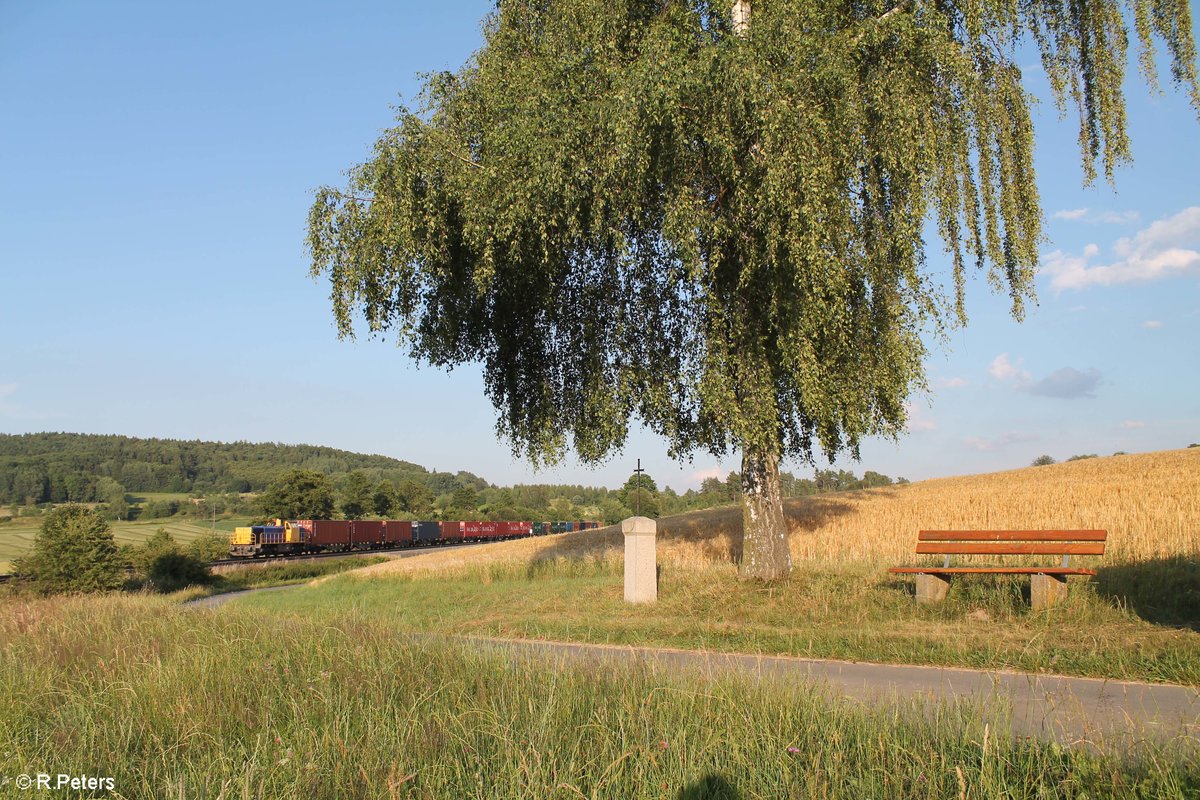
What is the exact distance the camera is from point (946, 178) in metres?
12.2

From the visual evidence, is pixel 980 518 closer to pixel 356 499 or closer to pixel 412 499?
pixel 356 499

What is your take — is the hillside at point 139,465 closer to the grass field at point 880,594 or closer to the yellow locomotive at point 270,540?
the yellow locomotive at point 270,540

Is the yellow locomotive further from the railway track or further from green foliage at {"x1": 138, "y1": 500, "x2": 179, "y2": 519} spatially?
green foliage at {"x1": 138, "y1": 500, "x2": 179, "y2": 519}

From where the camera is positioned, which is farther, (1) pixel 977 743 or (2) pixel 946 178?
(2) pixel 946 178

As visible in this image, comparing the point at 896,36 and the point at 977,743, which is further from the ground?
the point at 896,36

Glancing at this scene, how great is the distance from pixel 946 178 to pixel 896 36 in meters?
2.11

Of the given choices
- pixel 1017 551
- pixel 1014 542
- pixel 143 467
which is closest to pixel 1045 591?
pixel 1017 551

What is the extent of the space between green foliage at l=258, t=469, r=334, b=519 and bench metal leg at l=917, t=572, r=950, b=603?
75.3 metres

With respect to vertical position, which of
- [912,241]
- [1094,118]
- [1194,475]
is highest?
[1094,118]

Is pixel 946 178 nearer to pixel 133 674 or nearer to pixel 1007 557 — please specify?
pixel 1007 557

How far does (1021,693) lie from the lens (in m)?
6.71

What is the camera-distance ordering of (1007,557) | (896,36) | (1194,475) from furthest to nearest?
(1194,475) < (1007,557) < (896,36)

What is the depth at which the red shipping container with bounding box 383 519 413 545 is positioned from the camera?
199 ft

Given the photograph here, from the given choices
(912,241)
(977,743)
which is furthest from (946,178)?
(977,743)
